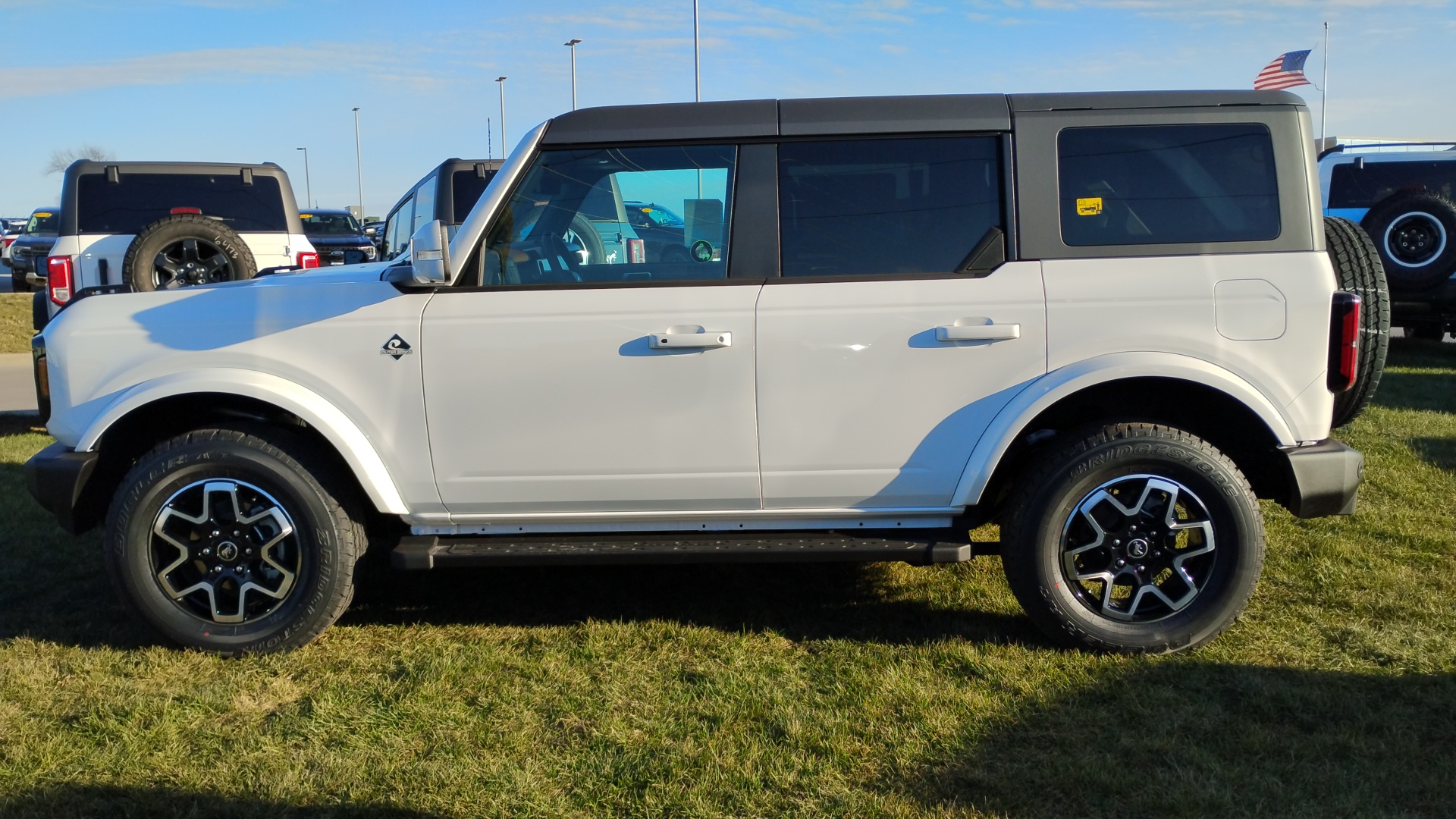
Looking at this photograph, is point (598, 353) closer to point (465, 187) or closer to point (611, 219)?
point (611, 219)

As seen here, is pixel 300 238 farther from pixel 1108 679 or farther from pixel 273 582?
pixel 1108 679

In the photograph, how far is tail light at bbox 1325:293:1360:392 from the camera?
3.72 m

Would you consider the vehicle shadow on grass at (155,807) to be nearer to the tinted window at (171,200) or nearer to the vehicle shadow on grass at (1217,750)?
the vehicle shadow on grass at (1217,750)

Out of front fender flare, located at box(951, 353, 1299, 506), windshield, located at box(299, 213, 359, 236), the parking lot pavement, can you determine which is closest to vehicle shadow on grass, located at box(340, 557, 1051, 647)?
front fender flare, located at box(951, 353, 1299, 506)

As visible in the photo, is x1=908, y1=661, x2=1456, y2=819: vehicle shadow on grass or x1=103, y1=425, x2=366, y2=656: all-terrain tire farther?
x1=103, y1=425, x2=366, y2=656: all-terrain tire

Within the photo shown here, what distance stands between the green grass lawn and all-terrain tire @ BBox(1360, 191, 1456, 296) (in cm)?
1542

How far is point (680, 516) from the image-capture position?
402 centimetres

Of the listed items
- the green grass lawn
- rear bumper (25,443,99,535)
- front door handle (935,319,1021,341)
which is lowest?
rear bumper (25,443,99,535)

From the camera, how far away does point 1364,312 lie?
4.23m

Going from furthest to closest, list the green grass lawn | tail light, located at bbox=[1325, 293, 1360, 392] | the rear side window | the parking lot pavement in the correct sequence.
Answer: the green grass lawn
the parking lot pavement
the rear side window
tail light, located at bbox=[1325, 293, 1360, 392]

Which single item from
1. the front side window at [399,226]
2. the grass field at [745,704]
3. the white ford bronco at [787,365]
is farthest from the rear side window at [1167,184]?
the front side window at [399,226]

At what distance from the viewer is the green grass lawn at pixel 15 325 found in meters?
14.3

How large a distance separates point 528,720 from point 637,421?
1.06m

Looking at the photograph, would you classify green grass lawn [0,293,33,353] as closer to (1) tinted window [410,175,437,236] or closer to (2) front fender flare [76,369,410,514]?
(1) tinted window [410,175,437,236]
